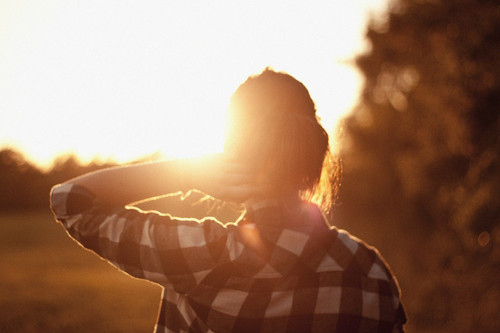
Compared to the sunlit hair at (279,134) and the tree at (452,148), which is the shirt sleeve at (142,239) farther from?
the tree at (452,148)

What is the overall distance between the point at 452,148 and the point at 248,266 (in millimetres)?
8405

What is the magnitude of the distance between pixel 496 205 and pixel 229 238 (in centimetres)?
619

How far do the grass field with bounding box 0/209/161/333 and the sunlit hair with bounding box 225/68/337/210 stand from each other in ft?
21.4

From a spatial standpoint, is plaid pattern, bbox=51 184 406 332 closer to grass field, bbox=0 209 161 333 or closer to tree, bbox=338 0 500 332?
tree, bbox=338 0 500 332


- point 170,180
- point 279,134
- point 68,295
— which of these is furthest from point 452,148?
point 170,180

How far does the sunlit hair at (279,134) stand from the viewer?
1375 millimetres

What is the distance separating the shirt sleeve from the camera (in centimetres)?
133

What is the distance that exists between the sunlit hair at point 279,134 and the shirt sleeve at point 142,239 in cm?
23

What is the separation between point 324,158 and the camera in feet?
4.83

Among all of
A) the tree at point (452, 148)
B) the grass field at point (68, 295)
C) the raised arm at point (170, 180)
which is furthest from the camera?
the grass field at point (68, 295)

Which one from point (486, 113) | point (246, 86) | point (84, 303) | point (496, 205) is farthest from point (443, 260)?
point (246, 86)

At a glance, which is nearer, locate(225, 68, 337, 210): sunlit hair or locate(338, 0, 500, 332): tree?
locate(225, 68, 337, 210): sunlit hair

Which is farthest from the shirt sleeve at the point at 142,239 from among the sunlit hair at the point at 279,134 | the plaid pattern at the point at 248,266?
the sunlit hair at the point at 279,134

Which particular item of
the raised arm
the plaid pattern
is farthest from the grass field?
the raised arm
